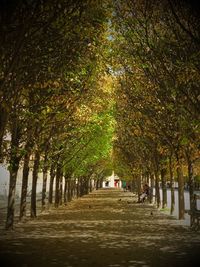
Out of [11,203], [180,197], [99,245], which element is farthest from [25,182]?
[99,245]

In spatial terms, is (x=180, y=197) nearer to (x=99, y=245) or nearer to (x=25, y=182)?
(x=25, y=182)

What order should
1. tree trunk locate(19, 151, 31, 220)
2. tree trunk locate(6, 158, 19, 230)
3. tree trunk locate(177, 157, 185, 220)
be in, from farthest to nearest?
tree trunk locate(177, 157, 185, 220), tree trunk locate(19, 151, 31, 220), tree trunk locate(6, 158, 19, 230)

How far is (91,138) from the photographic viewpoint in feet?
138

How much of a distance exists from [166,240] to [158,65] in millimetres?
7175

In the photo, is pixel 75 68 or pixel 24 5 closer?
pixel 24 5

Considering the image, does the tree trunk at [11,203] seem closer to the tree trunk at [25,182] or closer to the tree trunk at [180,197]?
the tree trunk at [25,182]

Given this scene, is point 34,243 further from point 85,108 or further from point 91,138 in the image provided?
point 91,138

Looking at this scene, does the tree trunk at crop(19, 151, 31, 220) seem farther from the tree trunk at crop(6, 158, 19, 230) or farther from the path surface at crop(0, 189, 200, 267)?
the tree trunk at crop(6, 158, 19, 230)

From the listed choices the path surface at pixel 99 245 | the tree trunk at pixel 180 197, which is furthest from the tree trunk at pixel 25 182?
the tree trunk at pixel 180 197

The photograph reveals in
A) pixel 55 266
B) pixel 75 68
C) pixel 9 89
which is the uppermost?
pixel 75 68

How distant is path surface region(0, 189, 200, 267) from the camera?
1274 centimetres

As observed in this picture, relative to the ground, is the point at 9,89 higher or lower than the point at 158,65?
lower

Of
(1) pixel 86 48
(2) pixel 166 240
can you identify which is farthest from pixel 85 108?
(2) pixel 166 240

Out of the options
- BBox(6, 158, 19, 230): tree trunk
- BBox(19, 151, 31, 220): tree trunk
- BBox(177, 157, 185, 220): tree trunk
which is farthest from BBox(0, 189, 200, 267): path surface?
BBox(177, 157, 185, 220): tree trunk
